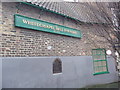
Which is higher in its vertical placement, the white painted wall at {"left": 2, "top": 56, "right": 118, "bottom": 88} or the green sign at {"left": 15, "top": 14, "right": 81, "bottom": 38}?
the green sign at {"left": 15, "top": 14, "right": 81, "bottom": 38}

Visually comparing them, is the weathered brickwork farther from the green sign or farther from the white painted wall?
the white painted wall

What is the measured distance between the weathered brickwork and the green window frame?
117cm

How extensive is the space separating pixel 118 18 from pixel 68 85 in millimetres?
4105

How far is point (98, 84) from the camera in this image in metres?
7.83

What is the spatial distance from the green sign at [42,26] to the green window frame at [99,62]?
211 cm

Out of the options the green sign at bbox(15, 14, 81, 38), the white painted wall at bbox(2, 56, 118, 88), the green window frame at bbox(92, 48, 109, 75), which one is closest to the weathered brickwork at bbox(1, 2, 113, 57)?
the green sign at bbox(15, 14, 81, 38)

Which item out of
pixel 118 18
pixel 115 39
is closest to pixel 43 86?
Answer: pixel 115 39

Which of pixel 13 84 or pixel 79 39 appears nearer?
pixel 13 84

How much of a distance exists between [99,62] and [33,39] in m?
5.35

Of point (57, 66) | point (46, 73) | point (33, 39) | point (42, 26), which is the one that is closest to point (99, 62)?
point (57, 66)

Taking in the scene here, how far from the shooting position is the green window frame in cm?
817

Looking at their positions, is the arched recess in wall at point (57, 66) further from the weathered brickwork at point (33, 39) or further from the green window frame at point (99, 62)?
the green window frame at point (99, 62)

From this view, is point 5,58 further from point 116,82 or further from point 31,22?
point 116,82

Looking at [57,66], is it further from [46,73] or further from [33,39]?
[33,39]
